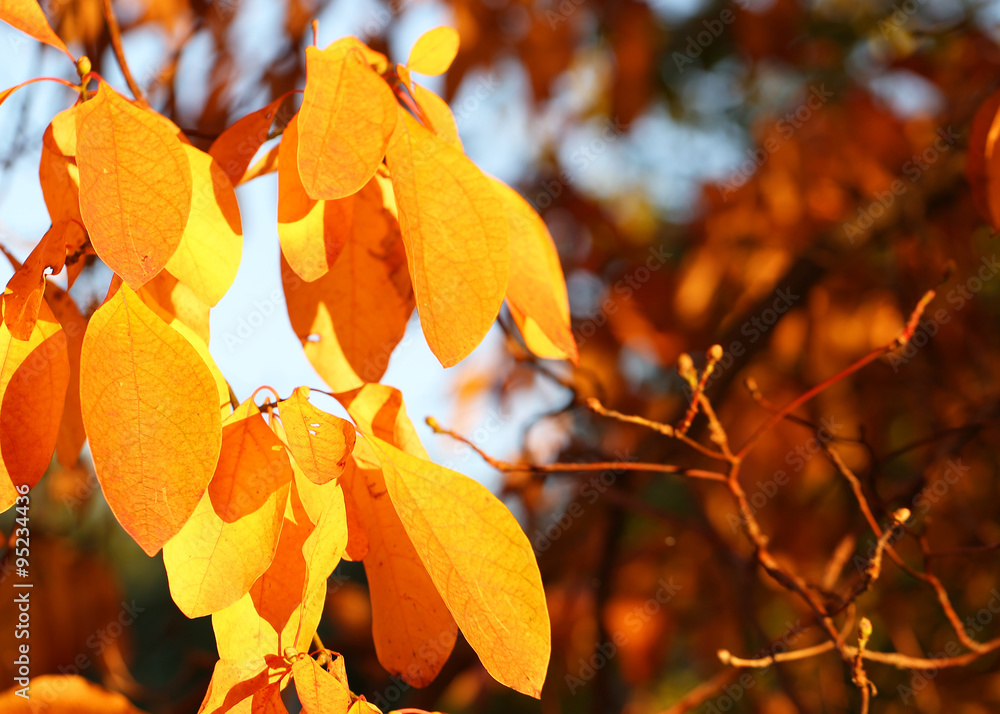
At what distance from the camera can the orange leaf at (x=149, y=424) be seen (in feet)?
1.34

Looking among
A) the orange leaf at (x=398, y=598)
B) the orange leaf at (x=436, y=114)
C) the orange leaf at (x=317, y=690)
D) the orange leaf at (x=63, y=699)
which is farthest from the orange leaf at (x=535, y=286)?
the orange leaf at (x=63, y=699)

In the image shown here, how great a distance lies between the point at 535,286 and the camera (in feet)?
1.93

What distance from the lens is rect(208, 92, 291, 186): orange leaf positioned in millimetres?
545

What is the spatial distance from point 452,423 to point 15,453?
1.85 m

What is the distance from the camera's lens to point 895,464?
242cm

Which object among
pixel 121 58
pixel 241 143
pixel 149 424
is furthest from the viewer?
pixel 121 58

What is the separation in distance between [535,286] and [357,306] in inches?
5.2

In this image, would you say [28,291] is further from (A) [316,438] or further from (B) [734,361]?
(B) [734,361]

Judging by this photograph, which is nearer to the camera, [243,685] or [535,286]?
[243,685]

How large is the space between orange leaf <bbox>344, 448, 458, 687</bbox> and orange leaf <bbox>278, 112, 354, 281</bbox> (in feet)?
0.41

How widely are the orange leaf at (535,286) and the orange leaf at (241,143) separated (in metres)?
0.17

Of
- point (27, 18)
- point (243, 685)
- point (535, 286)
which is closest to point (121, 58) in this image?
point (27, 18)

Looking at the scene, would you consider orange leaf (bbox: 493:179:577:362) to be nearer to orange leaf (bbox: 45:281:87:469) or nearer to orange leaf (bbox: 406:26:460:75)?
orange leaf (bbox: 406:26:460:75)

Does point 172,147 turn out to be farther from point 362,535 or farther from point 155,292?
point 362,535
